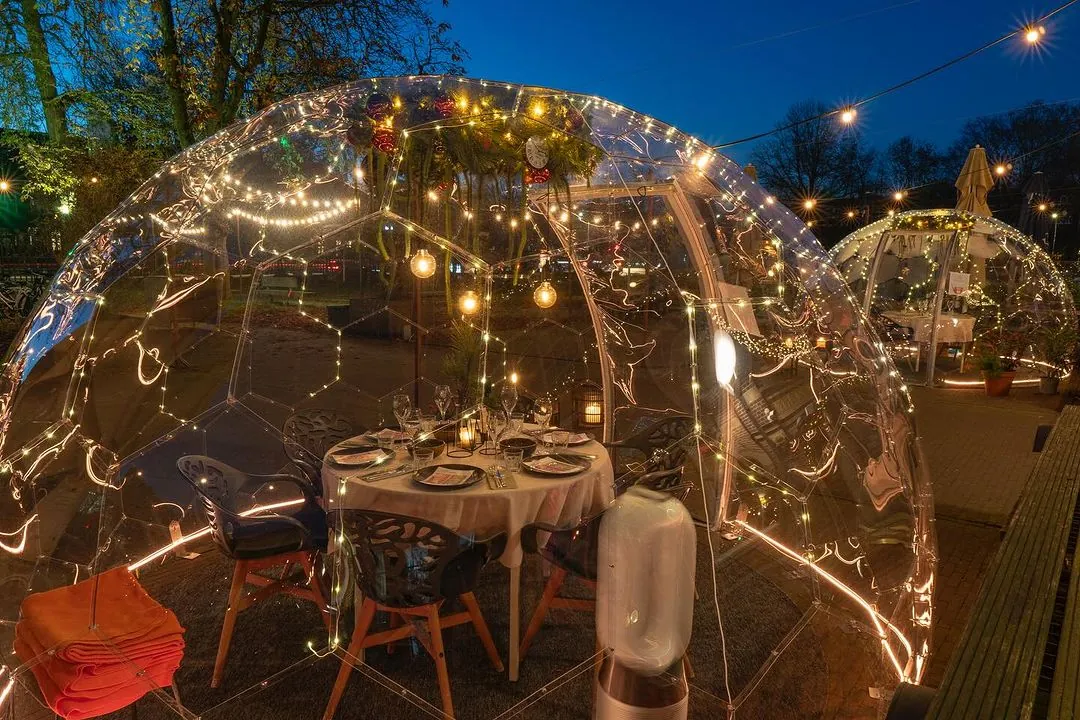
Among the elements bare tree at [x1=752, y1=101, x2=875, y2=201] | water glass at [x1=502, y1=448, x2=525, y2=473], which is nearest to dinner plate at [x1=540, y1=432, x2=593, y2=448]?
water glass at [x1=502, y1=448, x2=525, y2=473]

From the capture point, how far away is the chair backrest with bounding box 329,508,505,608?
229cm

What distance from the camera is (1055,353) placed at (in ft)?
25.9

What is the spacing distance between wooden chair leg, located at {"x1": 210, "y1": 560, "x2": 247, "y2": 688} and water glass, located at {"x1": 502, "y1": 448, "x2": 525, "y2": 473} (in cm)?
123

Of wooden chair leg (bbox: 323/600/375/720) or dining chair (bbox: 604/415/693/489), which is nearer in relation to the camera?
wooden chair leg (bbox: 323/600/375/720)

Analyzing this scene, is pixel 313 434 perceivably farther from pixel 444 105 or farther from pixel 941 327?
pixel 941 327

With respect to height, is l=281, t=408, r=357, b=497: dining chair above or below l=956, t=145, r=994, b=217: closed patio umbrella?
below

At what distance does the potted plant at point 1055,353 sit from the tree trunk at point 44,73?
12147 mm

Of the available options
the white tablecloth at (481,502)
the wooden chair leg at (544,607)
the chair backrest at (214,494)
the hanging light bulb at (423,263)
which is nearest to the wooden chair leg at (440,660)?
the white tablecloth at (481,502)

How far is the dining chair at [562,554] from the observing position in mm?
2676

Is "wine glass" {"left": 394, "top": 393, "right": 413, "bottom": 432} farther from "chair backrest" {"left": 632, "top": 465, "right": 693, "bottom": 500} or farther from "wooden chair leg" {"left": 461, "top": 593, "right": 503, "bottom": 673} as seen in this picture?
"chair backrest" {"left": 632, "top": 465, "right": 693, "bottom": 500}

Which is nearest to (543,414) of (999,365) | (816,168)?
(999,365)

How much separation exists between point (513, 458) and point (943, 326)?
8.72 metres

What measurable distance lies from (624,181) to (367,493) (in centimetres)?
190

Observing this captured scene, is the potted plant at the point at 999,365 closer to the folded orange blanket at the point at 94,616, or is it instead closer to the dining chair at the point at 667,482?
the dining chair at the point at 667,482
